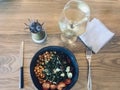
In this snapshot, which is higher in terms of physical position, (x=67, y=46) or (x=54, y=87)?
(x=67, y=46)

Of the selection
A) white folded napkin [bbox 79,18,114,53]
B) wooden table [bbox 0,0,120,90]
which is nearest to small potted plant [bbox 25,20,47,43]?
wooden table [bbox 0,0,120,90]

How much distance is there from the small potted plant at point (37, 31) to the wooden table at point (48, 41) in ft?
0.07

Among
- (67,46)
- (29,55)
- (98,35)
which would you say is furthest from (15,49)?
(98,35)

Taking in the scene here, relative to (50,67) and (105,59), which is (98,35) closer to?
(105,59)

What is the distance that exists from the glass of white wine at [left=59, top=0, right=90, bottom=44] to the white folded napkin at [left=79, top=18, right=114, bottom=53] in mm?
27

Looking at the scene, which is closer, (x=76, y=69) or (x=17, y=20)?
(x=76, y=69)

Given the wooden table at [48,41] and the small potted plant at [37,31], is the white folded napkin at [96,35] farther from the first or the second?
the small potted plant at [37,31]

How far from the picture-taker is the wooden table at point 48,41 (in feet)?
3.01

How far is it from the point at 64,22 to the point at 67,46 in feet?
0.29

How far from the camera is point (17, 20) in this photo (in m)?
0.98

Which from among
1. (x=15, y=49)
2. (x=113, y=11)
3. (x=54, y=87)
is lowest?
(x=54, y=87)

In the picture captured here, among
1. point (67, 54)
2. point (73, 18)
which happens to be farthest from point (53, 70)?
point (73, 18)

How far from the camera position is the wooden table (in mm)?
917

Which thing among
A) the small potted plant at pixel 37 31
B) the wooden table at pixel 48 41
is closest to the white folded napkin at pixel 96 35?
the wooden table at pixel 48 41
